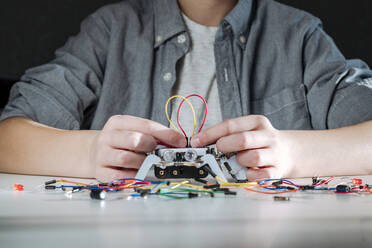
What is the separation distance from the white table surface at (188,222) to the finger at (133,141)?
0.51ft

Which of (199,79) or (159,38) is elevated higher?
(159,38)

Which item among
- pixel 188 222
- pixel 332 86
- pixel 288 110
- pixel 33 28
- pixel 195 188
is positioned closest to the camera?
pixel 188 222

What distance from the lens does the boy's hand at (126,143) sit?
0.66m

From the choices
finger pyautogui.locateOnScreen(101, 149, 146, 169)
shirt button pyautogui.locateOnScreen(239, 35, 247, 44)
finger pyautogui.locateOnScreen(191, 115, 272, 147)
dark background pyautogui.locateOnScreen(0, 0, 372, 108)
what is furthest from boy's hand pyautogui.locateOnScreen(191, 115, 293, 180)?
dark background pyautogui.locateOnScreen(0, 0, 372, 108)

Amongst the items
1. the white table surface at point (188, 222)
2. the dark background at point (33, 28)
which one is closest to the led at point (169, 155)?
the white table surface at point (188, 222)

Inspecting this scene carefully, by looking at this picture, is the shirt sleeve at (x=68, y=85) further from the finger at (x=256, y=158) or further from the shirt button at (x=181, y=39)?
the finger at (x=256, y=158)

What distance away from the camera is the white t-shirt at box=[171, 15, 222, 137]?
1.15 m

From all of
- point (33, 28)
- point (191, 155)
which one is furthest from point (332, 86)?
point (33, 28)

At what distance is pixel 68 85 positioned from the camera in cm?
107

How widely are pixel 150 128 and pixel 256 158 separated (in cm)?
20

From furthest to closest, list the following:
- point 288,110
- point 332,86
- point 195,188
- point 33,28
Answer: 1. point 33,28
2. point 288,110
3. point 332,86
4. point 195,188

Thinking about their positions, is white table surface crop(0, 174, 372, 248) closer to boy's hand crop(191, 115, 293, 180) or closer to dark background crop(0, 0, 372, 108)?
boy's hand crop(191, 115, 293, 180)

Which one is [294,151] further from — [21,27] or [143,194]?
[21,27]

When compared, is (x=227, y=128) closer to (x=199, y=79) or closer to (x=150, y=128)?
(x=150, y=128)
